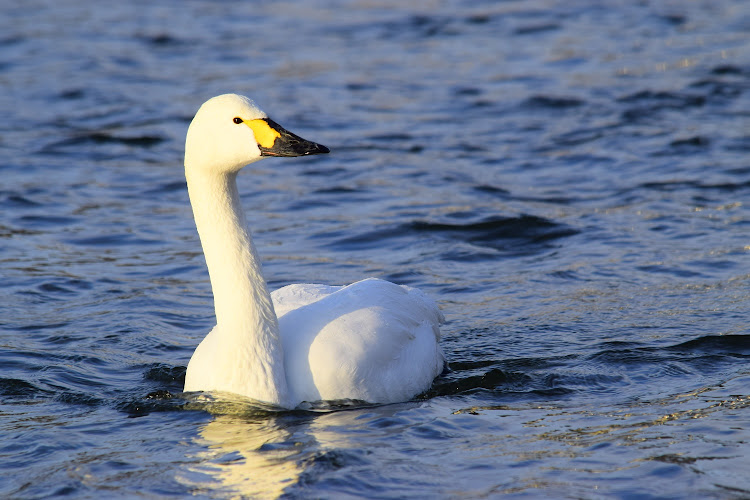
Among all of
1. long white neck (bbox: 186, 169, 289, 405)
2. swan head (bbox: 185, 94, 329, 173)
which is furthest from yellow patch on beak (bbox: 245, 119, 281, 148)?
long white neck (bbox: 186, 169, 289, 405)

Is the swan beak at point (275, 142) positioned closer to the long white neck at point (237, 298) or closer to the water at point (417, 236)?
the long white neck at point (237, 298)

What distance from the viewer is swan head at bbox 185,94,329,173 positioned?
6242 mm

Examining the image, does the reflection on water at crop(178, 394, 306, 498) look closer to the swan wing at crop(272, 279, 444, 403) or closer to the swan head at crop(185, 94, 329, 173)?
the swan wing at crop(272, 279, 444, 403)

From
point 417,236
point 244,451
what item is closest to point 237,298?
point 244,451

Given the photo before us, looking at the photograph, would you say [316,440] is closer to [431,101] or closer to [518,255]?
[518,255]

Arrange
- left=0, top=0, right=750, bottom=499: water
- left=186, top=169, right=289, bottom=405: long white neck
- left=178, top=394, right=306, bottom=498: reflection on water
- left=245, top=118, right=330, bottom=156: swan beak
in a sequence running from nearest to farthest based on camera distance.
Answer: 1. left=178, top=394, right=306, bottom=498: reflection on water
2. left=0, top=0, right=750, bottom=499: water
3. left=245, top=118, right=330, bottom=156: swan beak
4. left=186, top=169, right=289, bottom=405: long white neck

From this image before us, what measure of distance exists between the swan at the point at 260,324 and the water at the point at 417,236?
0.18 m

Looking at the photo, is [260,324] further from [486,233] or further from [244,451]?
[486,233]

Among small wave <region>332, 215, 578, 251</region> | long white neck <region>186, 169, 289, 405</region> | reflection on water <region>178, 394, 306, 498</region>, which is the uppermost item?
long white neck <region>186, 169, 289, 405</region>

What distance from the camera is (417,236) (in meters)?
11.1

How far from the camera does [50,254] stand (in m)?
10.6

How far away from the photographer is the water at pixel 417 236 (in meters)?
5.98

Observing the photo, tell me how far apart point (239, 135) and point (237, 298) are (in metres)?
1.03

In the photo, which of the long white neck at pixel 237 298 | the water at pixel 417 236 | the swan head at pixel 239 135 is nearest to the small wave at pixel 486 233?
the water at pixel 417 236
